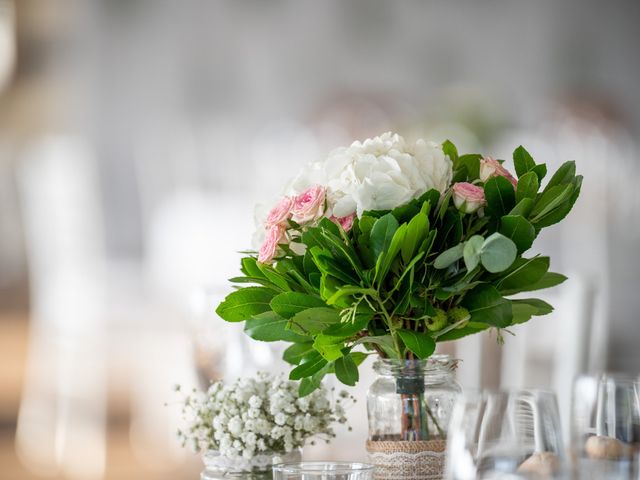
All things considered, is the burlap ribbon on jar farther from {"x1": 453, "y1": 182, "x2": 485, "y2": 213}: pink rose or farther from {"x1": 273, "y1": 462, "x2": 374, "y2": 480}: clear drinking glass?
{"x1": 453, "y1": 182, "x2": 485, "y2": 213}: pink rose

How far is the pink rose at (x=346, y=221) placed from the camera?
82 cm

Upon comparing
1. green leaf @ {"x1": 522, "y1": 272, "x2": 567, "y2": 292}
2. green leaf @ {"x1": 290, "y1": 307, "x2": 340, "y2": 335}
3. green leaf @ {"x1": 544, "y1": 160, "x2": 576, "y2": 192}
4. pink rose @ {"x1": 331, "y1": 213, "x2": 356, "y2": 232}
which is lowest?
green leaf @ {"x1": 290, "y1": 307, "x2": 340, "y2": 335}

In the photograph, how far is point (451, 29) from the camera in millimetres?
6777

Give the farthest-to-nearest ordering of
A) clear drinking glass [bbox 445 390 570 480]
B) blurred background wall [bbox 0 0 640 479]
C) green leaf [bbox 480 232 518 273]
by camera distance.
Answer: blurred background wall [bbox 0 0 640 479] → green leaf [bbox 480 232 518 273] → clear drinking glass [bbox 445 390 570 480]

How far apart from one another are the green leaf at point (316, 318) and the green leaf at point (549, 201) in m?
0.18

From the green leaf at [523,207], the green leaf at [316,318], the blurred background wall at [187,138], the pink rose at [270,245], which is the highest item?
the blurred background wall at [187,138]

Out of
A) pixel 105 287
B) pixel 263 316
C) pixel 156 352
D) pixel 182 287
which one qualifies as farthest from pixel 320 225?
pixel 105 287

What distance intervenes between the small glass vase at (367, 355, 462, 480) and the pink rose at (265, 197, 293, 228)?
14 cm

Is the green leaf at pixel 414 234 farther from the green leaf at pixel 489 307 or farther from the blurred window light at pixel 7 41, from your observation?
the blurred window light at pixel 7 41

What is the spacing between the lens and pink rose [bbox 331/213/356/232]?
0.82 metres

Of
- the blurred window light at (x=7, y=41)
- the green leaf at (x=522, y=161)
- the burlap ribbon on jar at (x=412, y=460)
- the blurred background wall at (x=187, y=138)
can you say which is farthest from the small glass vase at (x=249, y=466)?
the blurred window light at (x=7, y=41)

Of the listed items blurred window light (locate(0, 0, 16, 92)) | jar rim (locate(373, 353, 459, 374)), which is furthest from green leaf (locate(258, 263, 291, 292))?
blurred window light (locate(0, 0, 16, 92))

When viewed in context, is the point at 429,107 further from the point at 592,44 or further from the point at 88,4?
the point at 88,4

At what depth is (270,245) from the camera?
0.83 m
